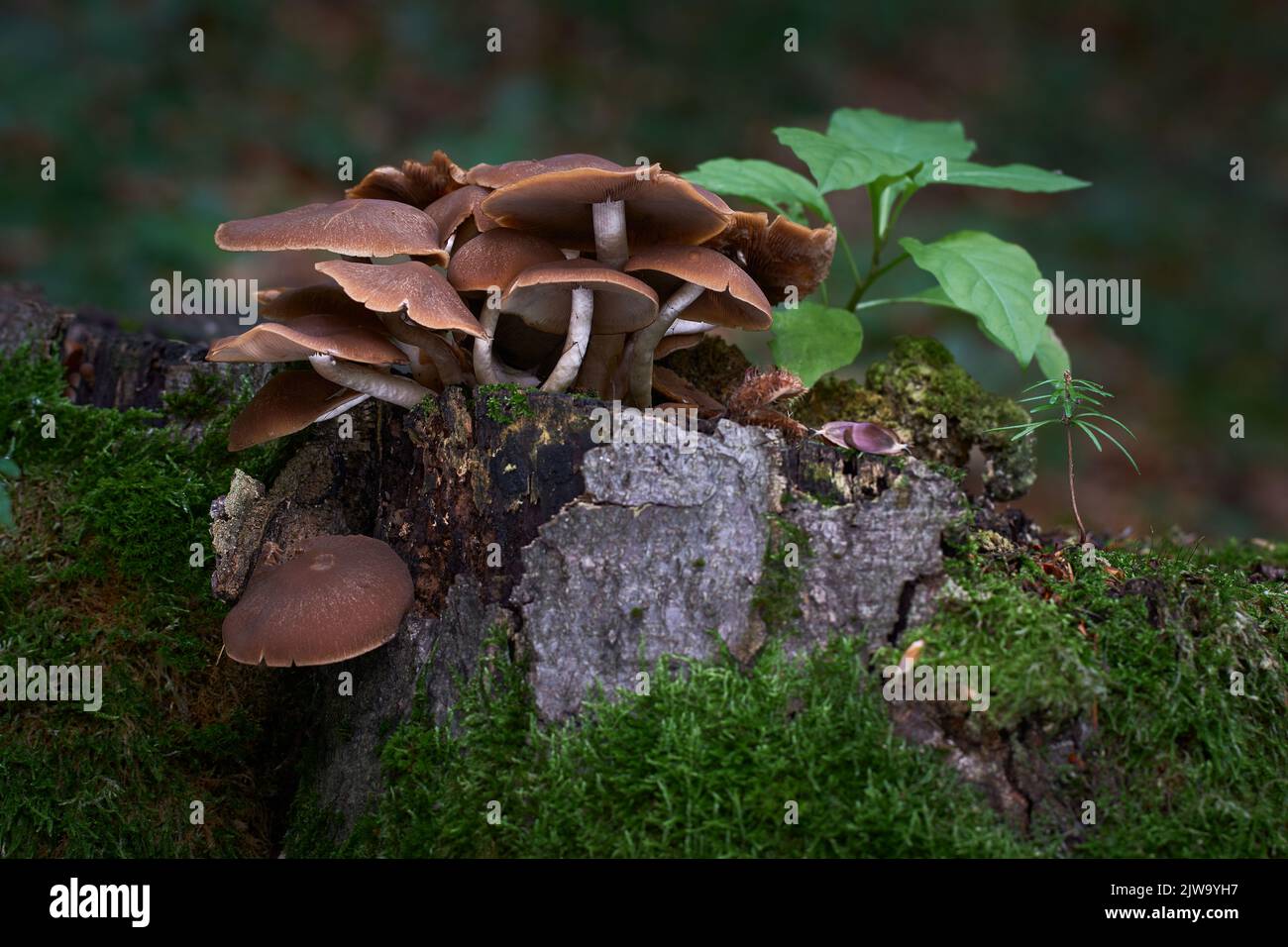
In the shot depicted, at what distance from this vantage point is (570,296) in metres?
2.79

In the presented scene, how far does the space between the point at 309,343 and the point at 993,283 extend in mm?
1976

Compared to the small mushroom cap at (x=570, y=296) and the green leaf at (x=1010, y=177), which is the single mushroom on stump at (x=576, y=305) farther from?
the green leaf at (x=1010, y=177)

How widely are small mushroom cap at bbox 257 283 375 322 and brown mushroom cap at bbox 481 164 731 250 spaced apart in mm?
530

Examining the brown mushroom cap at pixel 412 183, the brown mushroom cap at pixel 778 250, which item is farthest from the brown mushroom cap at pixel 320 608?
the brown mushroom cap at pixel 778 250

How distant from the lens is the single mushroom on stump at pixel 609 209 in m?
2.47

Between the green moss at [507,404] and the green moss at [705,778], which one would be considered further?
the green moss at [507,404]

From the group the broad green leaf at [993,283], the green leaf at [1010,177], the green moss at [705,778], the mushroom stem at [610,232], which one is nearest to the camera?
the green moss at [705,778]

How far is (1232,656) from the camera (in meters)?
2.45

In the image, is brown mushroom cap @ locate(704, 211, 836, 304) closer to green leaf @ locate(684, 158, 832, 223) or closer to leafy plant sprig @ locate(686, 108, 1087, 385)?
leafy plant sprig @ locate(686, 108, 1087, 385)

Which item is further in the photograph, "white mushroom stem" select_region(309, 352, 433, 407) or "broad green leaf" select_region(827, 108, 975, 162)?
"broad green leaf" select_region(827, 108, 975, 162)

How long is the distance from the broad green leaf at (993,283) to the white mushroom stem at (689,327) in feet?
2.28

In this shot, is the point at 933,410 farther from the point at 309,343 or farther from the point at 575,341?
the point at 309,343

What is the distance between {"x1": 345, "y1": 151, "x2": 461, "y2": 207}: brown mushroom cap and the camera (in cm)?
306

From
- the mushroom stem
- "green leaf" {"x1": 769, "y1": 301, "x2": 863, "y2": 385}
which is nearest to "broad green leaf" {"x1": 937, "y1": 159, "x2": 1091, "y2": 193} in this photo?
"green leaf" {"x1": 769, "y1": 301, "x2": 863, "y2": 385}
